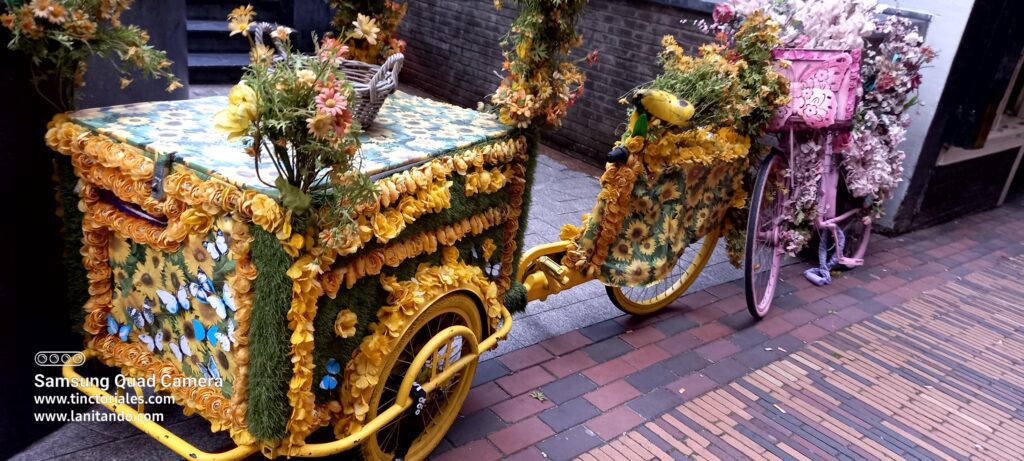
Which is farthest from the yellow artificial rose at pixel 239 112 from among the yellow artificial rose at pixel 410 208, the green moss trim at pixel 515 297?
the green moss trim at pixel 515 297

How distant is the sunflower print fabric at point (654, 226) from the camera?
3.71 m

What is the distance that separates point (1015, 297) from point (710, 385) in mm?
3349

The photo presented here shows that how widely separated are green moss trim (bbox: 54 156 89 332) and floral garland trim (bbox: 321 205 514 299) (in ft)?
3.37

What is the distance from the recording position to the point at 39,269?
105 inches

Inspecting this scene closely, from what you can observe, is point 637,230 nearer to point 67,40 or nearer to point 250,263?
point 250,263

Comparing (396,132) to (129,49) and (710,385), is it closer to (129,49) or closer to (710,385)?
(129,49)

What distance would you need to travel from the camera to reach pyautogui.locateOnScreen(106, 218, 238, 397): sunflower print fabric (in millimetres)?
2234

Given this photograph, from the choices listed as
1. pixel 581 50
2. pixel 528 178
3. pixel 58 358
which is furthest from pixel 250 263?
pixel 581 50

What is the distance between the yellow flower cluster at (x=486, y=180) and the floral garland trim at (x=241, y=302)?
0.86 m

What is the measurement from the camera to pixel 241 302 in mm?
2170

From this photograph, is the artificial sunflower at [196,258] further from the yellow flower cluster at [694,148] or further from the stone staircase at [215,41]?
the stone staircase at [215,41]

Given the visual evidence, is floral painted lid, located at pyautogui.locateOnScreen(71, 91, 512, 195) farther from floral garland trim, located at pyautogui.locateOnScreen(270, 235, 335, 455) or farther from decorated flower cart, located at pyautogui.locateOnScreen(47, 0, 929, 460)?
floral garland trim, located at pyautogui.locateOnScreen(270, 235, 335, 455)

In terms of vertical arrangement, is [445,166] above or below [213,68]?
above

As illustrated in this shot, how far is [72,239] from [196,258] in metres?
0.68
